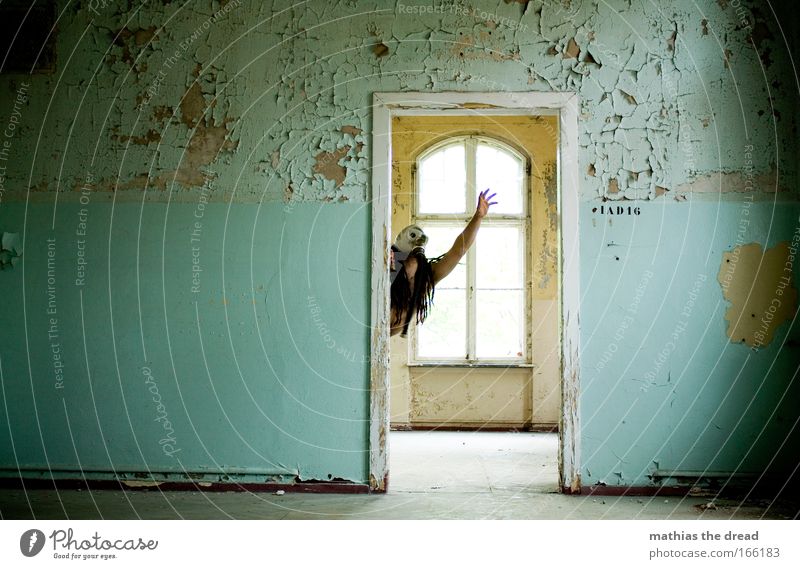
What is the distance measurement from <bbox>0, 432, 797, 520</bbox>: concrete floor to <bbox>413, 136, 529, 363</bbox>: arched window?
2.45 m

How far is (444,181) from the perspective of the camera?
6199 millimetres

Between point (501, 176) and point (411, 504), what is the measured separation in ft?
12.7

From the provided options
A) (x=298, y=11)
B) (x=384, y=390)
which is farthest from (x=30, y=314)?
(x=298, y=11)

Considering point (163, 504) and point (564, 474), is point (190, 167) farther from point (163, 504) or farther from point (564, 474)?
point (564, 474)

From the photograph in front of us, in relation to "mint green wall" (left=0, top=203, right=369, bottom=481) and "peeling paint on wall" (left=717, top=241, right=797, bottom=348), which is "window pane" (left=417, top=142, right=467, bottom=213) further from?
"peeling paint on wall" (left=717, top=241, right=797, bottom=348)

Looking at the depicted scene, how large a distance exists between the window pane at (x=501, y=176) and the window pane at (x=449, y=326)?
0.90 metres
